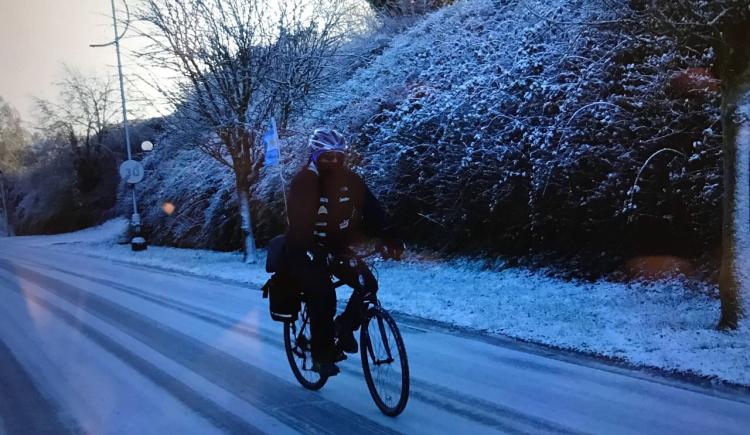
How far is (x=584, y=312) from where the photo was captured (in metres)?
7.54

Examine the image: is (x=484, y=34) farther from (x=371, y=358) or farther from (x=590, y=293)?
(x=371, y=358)

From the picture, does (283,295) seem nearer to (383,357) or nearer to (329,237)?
(329,237)

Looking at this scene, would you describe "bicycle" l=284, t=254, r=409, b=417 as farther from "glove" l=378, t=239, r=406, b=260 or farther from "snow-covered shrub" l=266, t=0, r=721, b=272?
"snow-covered shrub" l=266, t=0, r=721, b=272

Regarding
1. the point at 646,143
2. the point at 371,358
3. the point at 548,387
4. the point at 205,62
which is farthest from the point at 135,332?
the point at 205,62

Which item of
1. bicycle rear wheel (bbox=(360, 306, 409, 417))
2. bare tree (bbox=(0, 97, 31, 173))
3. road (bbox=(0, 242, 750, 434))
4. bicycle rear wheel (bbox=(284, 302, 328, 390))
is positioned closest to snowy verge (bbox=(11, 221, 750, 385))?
road (bbox=(0, 242, 750, 434))

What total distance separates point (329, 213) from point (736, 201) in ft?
13.9

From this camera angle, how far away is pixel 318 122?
1748 cm

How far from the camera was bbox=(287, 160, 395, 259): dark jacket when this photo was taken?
4320mm

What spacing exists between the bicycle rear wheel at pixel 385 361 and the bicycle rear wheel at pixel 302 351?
54 centimetres

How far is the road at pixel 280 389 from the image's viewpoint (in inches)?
169

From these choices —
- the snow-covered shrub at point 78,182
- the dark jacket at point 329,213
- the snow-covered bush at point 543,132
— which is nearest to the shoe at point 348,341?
the dark jacket at point 329,213

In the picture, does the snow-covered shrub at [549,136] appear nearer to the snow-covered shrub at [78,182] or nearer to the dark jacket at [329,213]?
the dark jacket at [329,213]

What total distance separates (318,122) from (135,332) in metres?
10.7

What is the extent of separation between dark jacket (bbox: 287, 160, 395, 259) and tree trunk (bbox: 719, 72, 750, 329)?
3.73 metres
